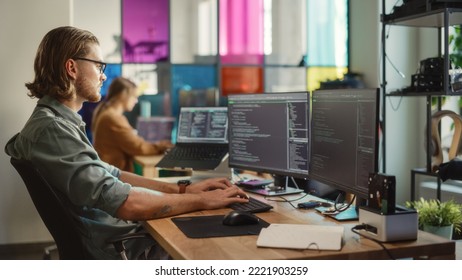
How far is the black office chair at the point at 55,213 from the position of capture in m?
1.65

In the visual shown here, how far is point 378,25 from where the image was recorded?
501cm

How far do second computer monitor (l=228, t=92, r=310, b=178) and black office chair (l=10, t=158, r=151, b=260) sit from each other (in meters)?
0.87

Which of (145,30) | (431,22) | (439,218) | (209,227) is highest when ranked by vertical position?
(145,30)

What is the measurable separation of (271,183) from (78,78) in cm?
102

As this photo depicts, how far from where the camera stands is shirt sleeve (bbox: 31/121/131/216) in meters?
1.72

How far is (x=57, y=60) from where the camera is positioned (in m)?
1.94

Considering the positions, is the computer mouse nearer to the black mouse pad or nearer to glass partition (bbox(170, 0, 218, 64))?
the black mouse pad

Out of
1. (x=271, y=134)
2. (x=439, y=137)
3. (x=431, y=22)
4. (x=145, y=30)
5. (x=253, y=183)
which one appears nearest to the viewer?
(x=271, y=134)

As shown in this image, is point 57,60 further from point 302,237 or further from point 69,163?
point 302,237

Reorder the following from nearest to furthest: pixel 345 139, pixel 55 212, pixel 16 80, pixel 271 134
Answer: pixel 55 212
pixel 345 139
pixel 271 134
pixel 16 80

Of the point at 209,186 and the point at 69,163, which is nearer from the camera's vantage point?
the point at 69,163

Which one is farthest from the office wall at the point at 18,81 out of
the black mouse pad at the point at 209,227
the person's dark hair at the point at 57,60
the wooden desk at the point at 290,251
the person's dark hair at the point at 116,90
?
the wooden desk at the point at 290,251

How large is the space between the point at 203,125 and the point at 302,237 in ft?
4.99

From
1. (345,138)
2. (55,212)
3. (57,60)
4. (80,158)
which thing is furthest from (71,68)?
(345,138)
